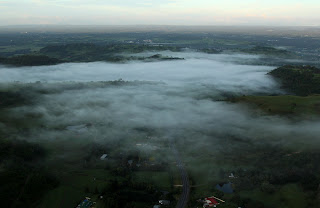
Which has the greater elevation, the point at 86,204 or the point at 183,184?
the point at 183,184

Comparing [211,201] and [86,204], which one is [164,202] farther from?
[86,204]

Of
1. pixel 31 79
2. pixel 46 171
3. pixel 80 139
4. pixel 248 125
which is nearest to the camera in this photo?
pixel 46 171

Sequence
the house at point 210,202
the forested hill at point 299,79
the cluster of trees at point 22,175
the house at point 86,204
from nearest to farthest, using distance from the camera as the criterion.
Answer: the house at point 86,204 < the house at point 210,202 < the cluster of trees at point 22,175 < the forested hill at point 299,79

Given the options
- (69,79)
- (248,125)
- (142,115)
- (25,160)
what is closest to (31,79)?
(69,79)

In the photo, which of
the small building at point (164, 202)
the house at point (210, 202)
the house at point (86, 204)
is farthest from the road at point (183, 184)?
the house at point (86, 204)

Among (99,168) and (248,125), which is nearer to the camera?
(99,168)

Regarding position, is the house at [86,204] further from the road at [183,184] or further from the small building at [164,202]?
the road at [183,184]

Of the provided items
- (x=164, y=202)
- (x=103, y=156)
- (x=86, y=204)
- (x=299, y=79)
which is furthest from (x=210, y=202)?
(x=299, y=79)

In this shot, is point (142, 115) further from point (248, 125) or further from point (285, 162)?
point (285, 162)
